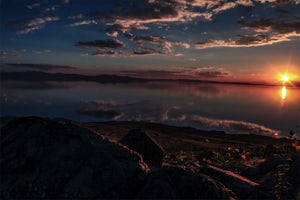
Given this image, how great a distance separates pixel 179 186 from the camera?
6039 mm

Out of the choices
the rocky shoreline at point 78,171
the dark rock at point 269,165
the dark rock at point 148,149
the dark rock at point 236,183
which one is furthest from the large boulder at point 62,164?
the dark rock at point 148,149

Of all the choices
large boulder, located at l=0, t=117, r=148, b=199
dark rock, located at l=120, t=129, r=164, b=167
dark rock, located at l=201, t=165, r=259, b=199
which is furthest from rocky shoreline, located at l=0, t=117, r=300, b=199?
dark rock, located at l=120, t=129, r=164, b=167

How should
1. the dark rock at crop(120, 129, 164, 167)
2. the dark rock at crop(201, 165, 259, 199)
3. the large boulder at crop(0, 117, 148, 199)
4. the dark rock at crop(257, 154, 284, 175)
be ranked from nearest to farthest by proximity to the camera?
the large boulder at crop(0, 117, 148, 199) → the dark rock at crop(201, 165, 259, 199) → the dark rock at crop(257, 154, 284, 175) → the dark rock at crop(120, 129, 164, 167)

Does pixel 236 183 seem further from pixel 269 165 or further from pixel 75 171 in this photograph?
pixel 75 171

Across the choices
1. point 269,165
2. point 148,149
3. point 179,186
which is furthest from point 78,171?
point 269,165

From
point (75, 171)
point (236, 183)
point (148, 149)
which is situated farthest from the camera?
point (148, 149)

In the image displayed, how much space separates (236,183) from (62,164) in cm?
448

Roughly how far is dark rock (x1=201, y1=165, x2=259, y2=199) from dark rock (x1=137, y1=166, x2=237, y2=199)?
1.28 metres

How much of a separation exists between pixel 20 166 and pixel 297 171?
26.2 feet

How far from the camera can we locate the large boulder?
576cm

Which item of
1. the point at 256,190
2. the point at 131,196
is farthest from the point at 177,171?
the point at 256,190

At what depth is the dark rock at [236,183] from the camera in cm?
738

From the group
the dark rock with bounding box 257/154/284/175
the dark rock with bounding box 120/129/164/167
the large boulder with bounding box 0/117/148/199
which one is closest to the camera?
the large boulder with bounding box 0/117/148/199

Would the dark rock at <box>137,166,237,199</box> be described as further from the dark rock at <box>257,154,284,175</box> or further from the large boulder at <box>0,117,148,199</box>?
the dark rock at <box>257,154,284,175</box>
